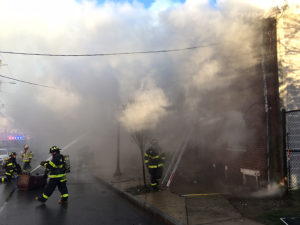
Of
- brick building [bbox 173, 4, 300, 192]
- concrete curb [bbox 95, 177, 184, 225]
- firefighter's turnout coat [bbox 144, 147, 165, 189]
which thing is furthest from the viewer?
firefighter's turnout coat [bbox 144, 147, 165, 189]

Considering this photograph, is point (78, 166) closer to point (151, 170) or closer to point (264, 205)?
point (151, 170)

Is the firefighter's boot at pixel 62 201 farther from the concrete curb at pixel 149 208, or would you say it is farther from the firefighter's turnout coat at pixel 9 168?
the firefighter's turnout coat at pixel 9 168

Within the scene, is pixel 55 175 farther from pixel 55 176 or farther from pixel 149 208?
pixel 149 208

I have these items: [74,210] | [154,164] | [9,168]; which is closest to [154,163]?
[154,164]

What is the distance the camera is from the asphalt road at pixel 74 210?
4812 millimetres

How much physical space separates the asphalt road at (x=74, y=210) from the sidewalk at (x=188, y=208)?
21 cm

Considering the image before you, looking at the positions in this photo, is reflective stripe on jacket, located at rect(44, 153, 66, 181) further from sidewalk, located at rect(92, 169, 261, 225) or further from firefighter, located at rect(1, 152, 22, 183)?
firefighter, located at rect(1, 152, 22, 183)

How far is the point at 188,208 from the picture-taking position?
16.9ft

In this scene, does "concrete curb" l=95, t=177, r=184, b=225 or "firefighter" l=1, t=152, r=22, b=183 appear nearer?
"concrete curb" l=95, t=177, r=184, b=225

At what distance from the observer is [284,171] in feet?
18.5

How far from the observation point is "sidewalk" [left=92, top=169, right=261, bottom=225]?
4.36 m

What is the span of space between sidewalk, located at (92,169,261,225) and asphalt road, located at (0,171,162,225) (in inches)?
8.1

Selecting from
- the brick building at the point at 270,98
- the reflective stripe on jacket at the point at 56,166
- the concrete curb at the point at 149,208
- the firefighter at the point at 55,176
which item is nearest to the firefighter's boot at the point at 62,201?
the firefighter at the point at 55,176

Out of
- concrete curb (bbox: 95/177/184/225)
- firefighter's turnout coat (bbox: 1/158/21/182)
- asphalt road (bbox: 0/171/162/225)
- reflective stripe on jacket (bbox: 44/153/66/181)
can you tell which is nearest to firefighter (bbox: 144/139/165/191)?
concrete curb (bbox: 95/177/184/225)
